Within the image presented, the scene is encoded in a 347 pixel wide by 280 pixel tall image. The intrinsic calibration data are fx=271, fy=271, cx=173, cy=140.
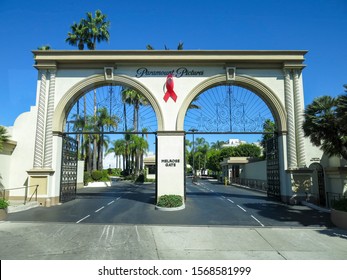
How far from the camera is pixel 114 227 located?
36.0ft

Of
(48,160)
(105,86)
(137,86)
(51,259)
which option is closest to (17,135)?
(48,160)

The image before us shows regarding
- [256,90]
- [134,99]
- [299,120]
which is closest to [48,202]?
[256,90]

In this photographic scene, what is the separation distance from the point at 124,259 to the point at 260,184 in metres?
26.1

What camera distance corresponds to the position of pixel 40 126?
57.4 feet

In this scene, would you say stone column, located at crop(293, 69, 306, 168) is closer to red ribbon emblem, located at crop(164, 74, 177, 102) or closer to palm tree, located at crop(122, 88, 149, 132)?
red ribbon emblem, located at crop(164, 74, 177, 102)

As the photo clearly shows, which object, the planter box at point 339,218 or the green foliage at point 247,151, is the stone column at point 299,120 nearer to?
the planter box at point 339,218

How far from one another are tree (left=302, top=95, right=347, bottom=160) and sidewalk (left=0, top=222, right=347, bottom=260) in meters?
4.18

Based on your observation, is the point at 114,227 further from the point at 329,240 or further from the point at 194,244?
the point at 329,240

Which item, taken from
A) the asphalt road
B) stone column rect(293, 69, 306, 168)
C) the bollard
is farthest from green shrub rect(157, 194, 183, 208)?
stone column rect(293, 69, 306, 168)

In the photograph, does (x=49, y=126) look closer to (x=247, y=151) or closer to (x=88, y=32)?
(x=88, y=32)

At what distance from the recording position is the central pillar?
16.8 meters

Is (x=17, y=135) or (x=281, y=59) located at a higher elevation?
(x=281, y=59)

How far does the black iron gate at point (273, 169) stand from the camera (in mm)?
18641

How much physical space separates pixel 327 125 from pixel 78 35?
34177mm
